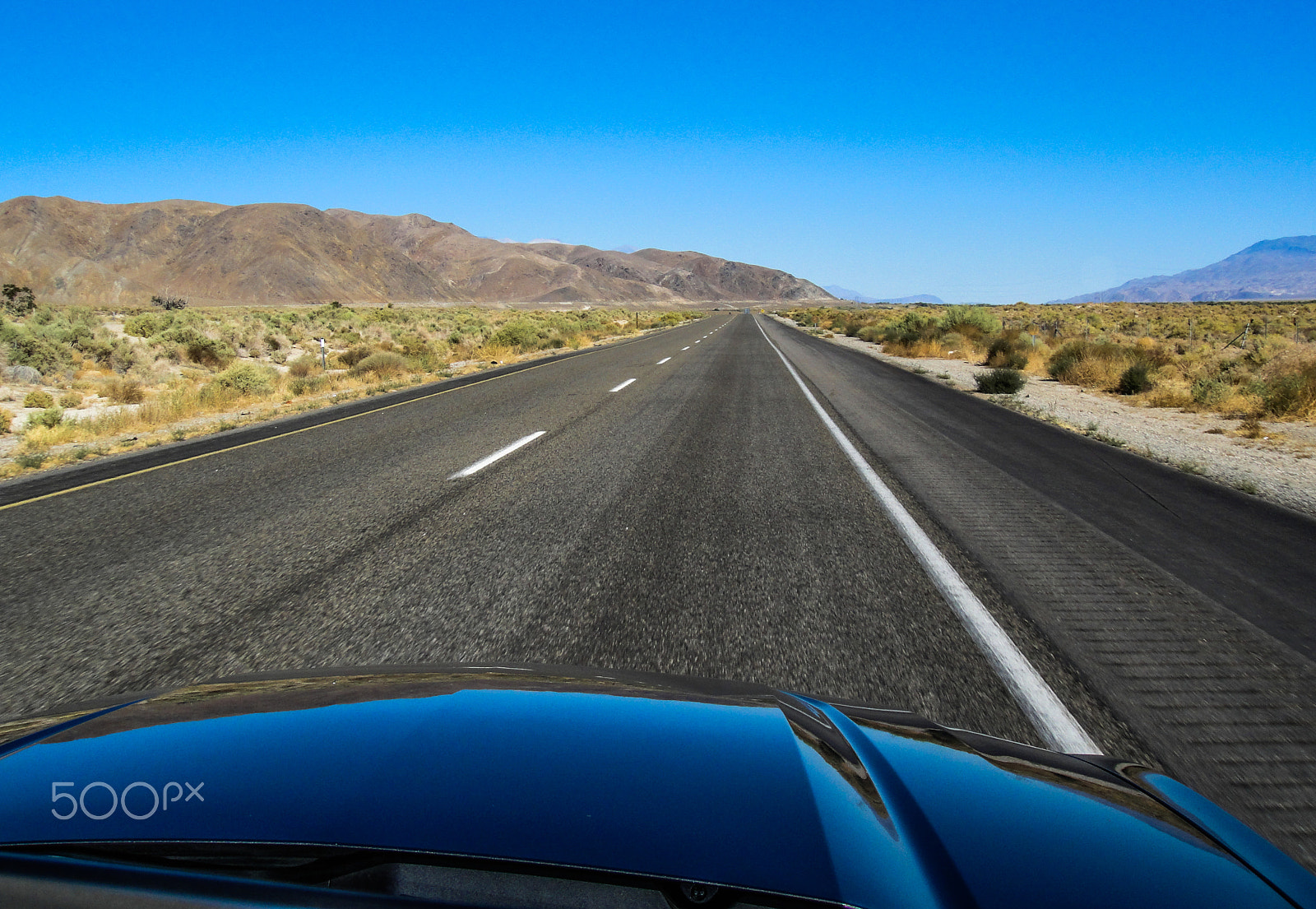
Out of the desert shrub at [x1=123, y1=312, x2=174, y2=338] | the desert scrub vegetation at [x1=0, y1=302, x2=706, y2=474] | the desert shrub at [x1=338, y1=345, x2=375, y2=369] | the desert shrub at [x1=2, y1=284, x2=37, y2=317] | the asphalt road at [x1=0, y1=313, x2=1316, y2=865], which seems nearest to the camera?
the asphalt road at [x1=0, y1=313, x2=1316, y2=865]

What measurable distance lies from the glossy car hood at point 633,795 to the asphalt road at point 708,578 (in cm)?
131

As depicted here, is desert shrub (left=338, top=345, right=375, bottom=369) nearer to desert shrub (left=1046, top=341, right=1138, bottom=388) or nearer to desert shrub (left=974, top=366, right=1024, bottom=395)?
desert shrub (left=974, top=366, right=1024, bottom=395)

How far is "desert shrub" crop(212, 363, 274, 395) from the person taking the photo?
17062 millimetres

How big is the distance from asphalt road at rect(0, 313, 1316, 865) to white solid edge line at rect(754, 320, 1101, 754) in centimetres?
8

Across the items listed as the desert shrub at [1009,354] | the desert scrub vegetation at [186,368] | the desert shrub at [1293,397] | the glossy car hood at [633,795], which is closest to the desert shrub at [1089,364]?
the desert shrub at [1009,354]

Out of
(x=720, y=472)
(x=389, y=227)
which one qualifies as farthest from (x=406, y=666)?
(x=389, y=227)

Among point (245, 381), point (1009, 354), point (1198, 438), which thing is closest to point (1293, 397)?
point (1198, 438)

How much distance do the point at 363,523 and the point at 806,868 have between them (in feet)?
17.0

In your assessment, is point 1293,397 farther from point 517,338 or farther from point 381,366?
point 517,338

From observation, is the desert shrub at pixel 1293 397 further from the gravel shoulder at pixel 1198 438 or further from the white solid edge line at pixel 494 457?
the white solid edge line at pixel 494 457

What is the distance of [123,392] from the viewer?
16.9 m

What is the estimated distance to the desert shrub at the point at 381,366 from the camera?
20844 mm

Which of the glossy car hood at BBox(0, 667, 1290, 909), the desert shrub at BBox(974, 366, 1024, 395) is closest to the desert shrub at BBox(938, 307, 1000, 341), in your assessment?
the desert shrub at BBox(974, 366, 1024, 395)

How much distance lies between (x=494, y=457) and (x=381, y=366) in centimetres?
1449
